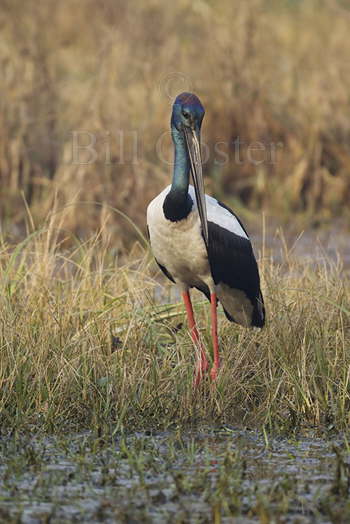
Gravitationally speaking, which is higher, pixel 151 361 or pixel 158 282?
pixel 158 282

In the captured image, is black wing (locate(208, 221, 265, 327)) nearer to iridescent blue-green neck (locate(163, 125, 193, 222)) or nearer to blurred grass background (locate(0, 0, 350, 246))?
iridescent blue-green neck (locate(163, 125, 193, 222))

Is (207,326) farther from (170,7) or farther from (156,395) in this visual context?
(170,7)

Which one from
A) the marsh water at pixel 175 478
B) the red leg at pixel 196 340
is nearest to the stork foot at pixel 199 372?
the red leg at pixel 196 340

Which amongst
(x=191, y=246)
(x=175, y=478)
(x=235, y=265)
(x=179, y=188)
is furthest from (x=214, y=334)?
(x=175, y=478)

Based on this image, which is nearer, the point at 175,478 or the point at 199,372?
the point at 175,478

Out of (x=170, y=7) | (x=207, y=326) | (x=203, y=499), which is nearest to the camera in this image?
(x=203, y=499)

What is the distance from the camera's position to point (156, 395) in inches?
193

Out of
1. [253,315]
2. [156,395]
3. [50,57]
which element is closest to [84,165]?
[50,57]

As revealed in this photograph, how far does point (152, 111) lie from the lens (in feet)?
30.1

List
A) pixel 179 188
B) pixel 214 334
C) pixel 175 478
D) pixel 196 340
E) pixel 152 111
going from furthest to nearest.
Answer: pixel 152 111, pixel 214 334, pixel 196 340, pixel 179 188, pixel 175 478

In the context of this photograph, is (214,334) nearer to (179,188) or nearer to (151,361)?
(151,361)

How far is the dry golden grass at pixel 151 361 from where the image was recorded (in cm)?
485

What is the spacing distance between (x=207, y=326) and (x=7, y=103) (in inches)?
152

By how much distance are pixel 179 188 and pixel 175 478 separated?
1585mm
